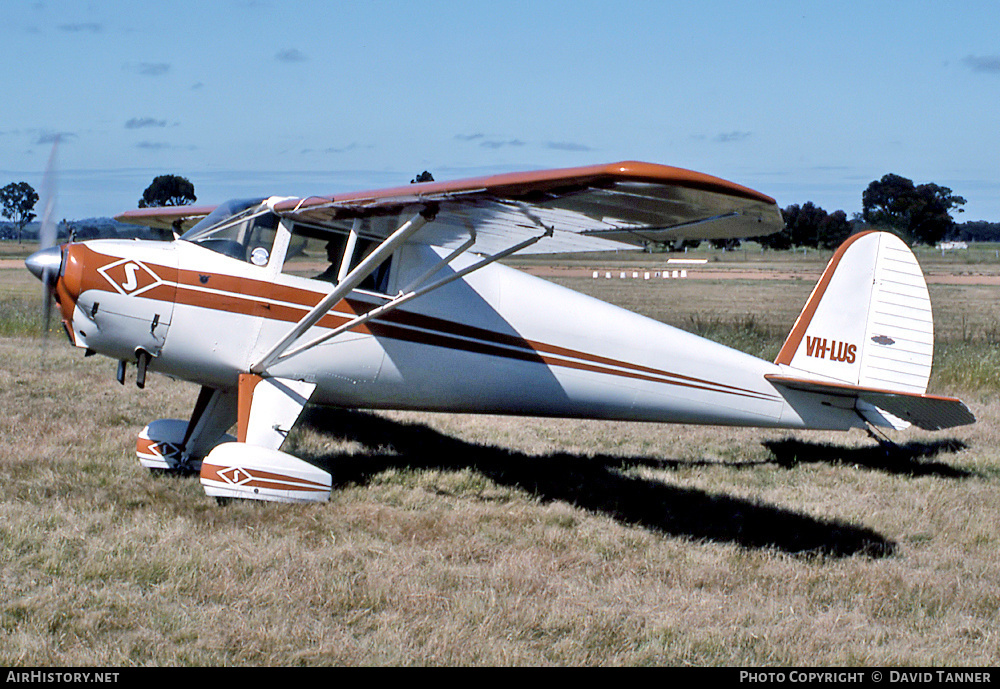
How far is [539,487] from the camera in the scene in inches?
279

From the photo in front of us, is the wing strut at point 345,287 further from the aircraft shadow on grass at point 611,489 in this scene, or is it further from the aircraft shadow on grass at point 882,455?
the aircraft shadow on grass at point 882,455

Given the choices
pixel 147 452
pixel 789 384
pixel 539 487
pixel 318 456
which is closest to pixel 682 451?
pixel 789 384

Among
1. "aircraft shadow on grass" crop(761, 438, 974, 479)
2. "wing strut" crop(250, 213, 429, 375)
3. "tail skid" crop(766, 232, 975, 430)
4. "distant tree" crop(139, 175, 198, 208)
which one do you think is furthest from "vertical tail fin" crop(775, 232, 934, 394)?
"distant tree" crop(139, 175, 198, 208)

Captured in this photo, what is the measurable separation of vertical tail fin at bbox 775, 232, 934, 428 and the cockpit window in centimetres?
443

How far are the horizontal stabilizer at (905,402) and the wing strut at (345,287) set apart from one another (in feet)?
11.6

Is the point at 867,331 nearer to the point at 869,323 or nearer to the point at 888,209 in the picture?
the point at 869,323

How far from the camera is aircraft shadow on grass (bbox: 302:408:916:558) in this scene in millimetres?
5895

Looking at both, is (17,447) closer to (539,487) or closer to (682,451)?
(539,487)

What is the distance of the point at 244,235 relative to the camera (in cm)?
635

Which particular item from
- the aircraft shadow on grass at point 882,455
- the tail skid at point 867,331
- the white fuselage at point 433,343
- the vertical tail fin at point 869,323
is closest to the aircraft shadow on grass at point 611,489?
the white fuselage at point 433,343

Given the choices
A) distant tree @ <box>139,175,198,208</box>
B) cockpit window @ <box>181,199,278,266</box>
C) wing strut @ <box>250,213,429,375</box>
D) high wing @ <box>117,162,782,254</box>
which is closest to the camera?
high wing @ <box>117,162,782,254</box>

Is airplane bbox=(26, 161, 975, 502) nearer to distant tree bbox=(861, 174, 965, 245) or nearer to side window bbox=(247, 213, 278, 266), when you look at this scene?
side window bbox=(247, 213, 278, 266)

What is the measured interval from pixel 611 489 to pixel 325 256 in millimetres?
2914

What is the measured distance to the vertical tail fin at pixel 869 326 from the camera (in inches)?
303
